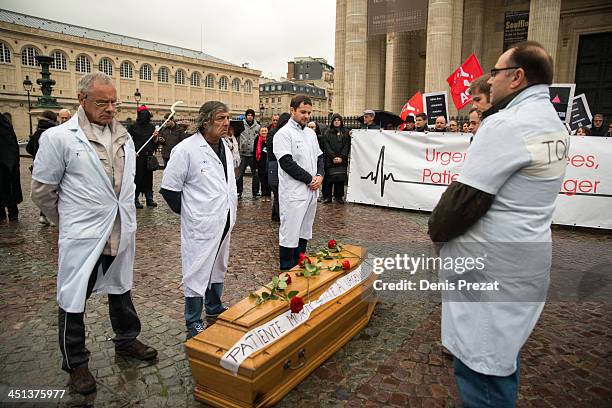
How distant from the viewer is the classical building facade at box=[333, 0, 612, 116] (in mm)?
18750

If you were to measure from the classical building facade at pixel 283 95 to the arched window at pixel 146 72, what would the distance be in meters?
26.4

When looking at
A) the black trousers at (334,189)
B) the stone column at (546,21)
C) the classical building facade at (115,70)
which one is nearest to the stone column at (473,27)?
the stone column at (546,21)

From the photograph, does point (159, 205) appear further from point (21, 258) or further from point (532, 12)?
point (532, 12)

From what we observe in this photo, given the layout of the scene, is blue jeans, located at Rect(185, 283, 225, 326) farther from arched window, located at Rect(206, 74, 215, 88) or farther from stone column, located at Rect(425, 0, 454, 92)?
arched window, located at Rect(206, 74, 215, 88)

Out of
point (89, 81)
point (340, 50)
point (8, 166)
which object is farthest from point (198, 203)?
point (340, 50)

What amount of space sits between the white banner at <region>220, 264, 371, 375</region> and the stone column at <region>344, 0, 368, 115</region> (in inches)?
798

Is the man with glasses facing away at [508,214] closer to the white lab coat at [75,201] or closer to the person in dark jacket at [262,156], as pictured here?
the white lab coat at [75,201]

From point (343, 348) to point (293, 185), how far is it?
7.45ft

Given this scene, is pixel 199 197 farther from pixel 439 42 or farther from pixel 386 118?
pixel 439 42

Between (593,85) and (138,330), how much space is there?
22.9 m

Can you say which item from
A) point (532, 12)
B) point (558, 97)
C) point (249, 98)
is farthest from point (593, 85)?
point (249, 98)

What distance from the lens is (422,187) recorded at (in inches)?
412

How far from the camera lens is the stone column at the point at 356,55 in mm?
22422

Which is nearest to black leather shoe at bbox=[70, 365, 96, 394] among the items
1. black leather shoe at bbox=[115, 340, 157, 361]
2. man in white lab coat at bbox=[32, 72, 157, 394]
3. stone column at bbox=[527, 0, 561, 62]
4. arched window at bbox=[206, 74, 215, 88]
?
man in white lab coat at bbox=[32, 72, 157, 394]
